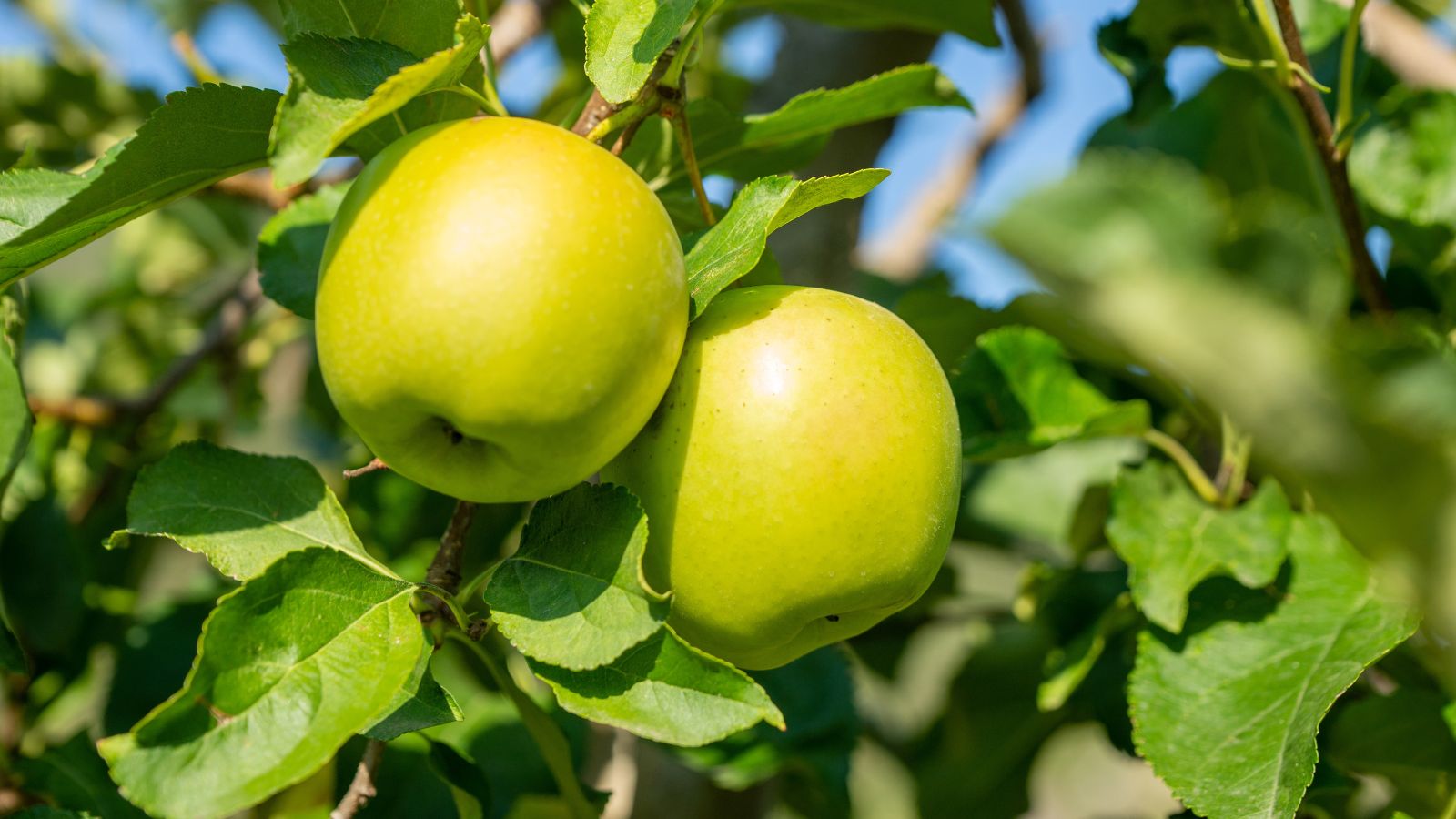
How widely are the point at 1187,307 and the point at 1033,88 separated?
6.24 ft

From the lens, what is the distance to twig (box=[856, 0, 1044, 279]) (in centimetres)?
200

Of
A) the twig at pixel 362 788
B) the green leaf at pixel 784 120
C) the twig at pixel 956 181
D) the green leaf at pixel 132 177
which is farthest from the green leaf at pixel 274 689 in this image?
the twig at pixel 956 181

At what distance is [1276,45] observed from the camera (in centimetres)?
86

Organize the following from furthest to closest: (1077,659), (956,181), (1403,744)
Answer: (956,181)
(1077,659)
(1403,744)

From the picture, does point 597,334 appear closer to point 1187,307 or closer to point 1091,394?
point 1187,307

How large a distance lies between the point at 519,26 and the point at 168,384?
563mm

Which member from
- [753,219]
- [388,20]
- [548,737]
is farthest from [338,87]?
[548,737]

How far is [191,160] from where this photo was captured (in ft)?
2.24

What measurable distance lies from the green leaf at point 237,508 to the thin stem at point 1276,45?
2.46ft

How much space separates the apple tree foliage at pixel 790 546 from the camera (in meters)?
0.30

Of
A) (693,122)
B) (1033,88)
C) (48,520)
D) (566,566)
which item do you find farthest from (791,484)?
(1033,88)

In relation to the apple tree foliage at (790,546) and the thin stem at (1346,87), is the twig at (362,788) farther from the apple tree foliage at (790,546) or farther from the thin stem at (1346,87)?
the thin stem at (1346,87)

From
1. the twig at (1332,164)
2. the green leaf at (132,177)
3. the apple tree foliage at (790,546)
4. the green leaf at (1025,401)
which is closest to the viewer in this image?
the apple tree foliage at (790,546)

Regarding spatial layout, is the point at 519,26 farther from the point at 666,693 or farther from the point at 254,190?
the point at 666,693
